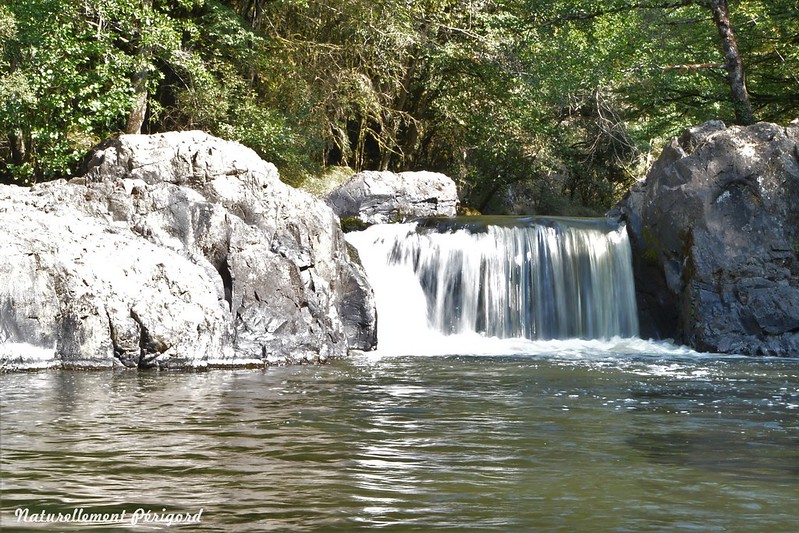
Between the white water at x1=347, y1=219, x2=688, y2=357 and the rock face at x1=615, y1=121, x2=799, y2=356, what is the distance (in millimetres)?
1000

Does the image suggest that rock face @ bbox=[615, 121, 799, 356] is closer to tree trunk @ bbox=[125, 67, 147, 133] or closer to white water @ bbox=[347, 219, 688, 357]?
white water @ bbox=[347, 219, 688, 357]

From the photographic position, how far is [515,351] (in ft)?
53.3

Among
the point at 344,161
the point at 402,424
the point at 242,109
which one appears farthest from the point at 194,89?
the point at 402,424

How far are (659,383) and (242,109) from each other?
1451cm

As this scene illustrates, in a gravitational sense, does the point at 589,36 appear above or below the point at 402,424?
above

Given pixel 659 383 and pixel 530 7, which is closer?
pixel 659 383

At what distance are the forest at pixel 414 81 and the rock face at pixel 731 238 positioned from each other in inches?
163

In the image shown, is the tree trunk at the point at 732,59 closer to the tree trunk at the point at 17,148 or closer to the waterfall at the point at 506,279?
the waterfall at the point at 506,279

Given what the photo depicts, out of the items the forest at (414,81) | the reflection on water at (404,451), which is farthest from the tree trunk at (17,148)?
the reflection on water at (404,451)

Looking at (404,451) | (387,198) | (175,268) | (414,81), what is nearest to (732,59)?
(387,198)

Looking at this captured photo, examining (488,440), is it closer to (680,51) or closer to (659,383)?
(659,383)

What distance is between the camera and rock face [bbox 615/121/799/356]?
16.5 meters

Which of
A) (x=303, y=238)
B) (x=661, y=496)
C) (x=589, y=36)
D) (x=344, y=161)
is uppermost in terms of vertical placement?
(x=589, y=36)

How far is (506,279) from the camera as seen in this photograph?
1861cm
